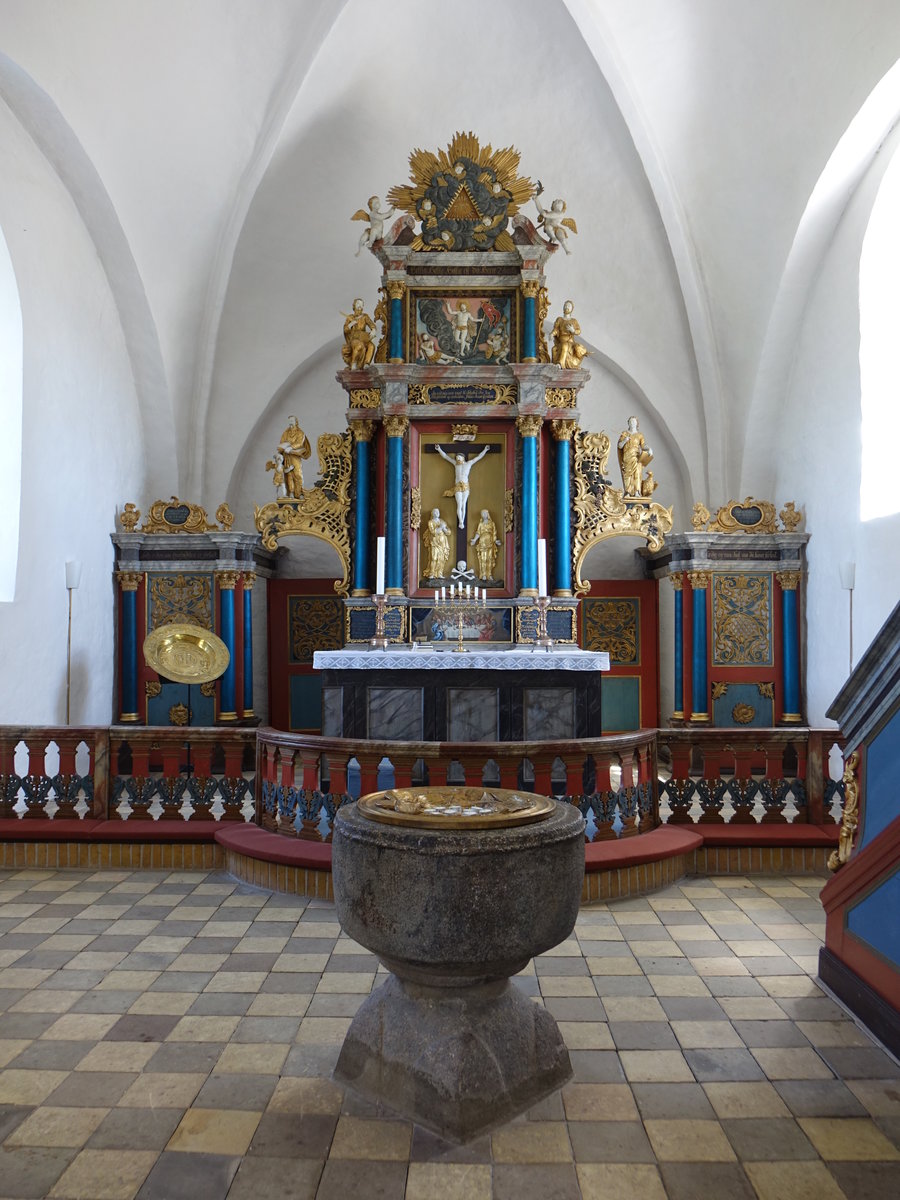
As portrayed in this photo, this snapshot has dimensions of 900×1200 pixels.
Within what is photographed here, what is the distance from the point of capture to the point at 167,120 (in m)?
9.04

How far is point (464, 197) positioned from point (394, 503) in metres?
3.26

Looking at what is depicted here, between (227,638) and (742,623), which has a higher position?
(742,623)

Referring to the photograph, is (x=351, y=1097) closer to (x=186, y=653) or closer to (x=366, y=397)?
(x=186, y=653)

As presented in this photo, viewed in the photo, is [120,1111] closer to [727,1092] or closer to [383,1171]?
[383,1171]

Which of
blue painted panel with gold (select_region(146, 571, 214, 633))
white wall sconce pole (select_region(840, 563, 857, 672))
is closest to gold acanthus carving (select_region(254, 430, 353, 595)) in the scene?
blue painted panel with gold (select_region(146, 571, 214, 633))

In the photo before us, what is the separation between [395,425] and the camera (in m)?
9.02

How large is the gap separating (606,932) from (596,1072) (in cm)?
149

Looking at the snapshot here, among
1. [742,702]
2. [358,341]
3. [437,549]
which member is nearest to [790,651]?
[742,702]

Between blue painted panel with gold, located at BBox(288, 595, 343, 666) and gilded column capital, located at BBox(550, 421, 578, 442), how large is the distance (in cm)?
389

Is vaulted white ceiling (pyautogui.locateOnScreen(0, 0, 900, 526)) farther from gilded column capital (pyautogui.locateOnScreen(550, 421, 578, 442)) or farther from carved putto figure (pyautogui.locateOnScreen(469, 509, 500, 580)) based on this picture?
carved putto figure (pyautogui.locateOnScreen(469, 509, 500, 580))

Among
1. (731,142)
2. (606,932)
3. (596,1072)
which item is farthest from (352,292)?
(596,1072)

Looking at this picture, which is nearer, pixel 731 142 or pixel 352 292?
pixel 731 142

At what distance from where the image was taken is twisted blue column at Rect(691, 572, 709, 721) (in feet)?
32.4

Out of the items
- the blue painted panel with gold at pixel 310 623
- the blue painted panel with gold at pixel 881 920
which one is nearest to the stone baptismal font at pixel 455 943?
the blue painted panel with gold at pixel 881 920
